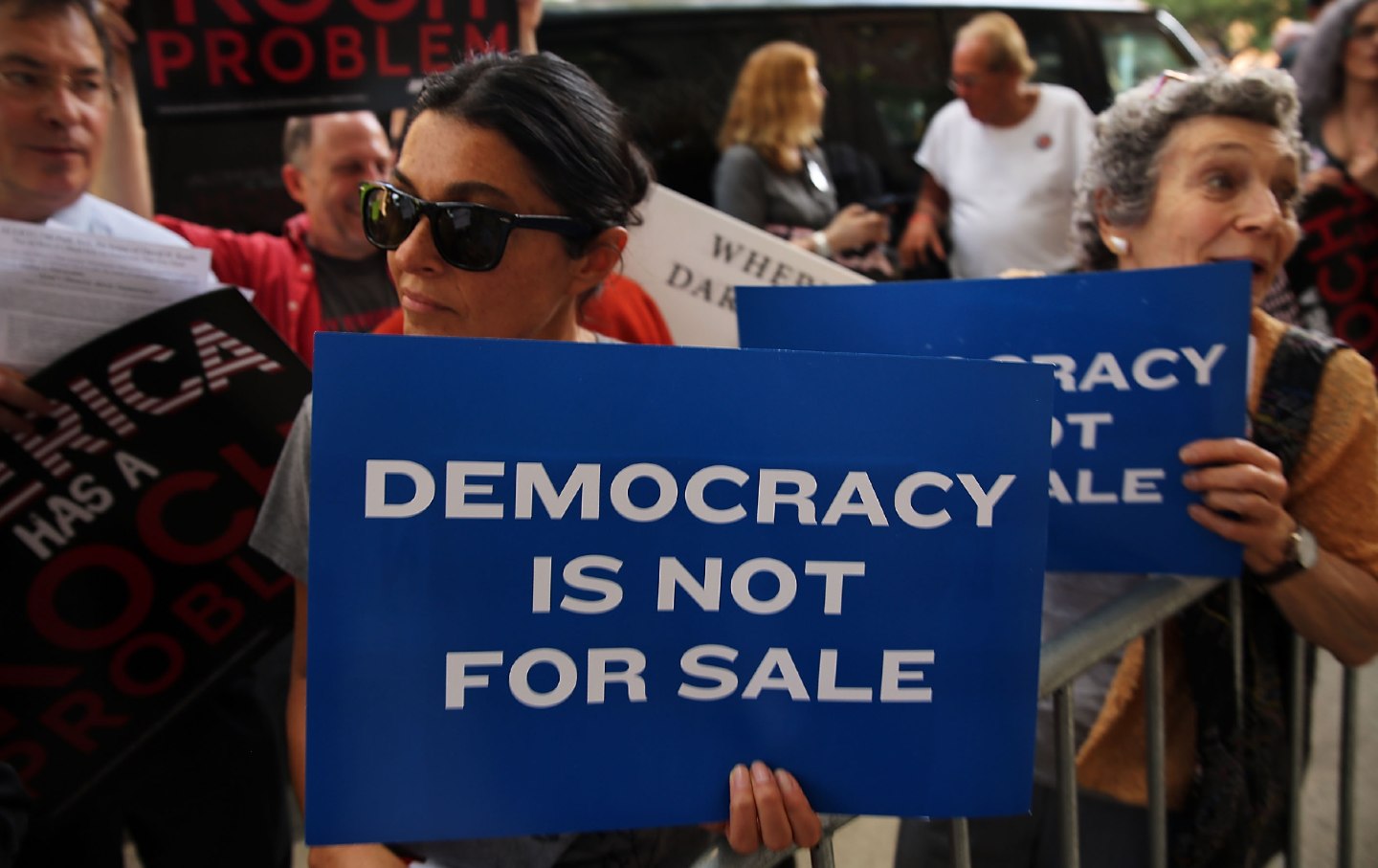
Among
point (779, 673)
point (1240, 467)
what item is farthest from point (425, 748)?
point (1240, 467)

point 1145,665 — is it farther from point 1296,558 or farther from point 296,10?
point 296,10

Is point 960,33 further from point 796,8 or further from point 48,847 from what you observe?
point 48,847

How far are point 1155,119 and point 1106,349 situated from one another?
52 centimetres

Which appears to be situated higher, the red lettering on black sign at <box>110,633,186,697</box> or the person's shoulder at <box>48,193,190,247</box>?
the person's shoulder at <box>48,193,190,247</box>

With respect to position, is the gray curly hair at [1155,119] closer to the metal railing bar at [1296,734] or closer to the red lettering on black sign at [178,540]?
the metal railing bar at [1296,734]

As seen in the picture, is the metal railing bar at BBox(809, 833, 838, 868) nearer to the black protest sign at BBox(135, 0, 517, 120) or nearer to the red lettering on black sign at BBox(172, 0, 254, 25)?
the black protest sign at BBox(135, 0, 517, 120)

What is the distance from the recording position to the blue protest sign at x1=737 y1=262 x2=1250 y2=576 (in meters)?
1.46

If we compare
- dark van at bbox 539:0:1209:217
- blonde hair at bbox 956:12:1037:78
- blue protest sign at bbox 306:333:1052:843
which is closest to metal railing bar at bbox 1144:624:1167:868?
blue protest sign at bbox 306:333:1052:843

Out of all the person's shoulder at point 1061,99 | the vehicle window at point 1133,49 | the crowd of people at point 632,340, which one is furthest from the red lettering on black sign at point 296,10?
the vehicle window at point 1133,49

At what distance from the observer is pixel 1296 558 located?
1.52 m

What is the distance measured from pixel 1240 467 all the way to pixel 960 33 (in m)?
3.39

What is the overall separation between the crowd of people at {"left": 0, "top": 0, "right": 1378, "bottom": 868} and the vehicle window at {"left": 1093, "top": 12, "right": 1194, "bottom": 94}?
3629mm

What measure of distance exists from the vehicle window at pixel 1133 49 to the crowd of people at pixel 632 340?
143 inches

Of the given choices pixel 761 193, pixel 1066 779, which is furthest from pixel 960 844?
pixel 761 193
